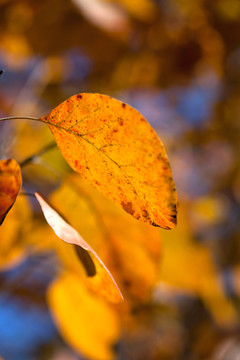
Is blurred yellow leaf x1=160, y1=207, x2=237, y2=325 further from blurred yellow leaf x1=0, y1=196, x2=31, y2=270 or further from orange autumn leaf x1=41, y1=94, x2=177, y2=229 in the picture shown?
orange autumn leaf x1=41, y1=94, x2=177, y2=229

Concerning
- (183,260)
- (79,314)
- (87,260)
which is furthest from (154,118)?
(87,260)

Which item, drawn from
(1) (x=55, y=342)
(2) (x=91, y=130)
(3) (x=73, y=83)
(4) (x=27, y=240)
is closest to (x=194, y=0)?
(3) (x=73, y=83)

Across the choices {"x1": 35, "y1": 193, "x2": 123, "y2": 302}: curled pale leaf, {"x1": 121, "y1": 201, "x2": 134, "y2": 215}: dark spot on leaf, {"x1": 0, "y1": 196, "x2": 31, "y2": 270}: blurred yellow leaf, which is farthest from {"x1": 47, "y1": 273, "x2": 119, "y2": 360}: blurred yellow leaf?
{"x1": 121, "y1": 201, "x2": 134, "y2": 215}: dark spot on leaf

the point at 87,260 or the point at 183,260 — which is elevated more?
the point at 87,260

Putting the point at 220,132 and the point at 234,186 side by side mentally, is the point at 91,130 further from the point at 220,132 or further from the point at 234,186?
the point at 234,186

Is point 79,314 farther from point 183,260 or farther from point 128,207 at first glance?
point 128,207
